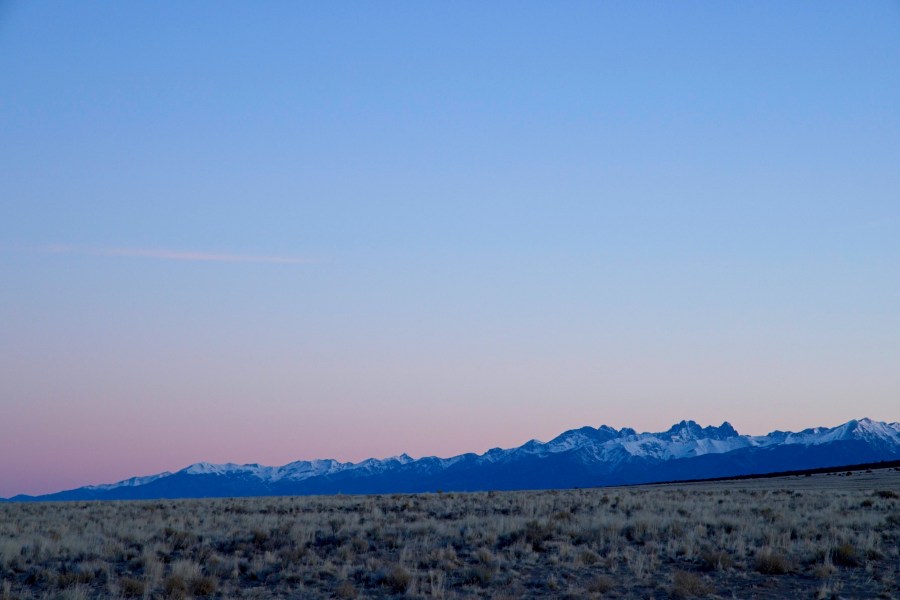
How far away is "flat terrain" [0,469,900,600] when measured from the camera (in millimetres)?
17734

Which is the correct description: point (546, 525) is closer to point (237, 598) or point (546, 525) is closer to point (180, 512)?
point (237, 598)

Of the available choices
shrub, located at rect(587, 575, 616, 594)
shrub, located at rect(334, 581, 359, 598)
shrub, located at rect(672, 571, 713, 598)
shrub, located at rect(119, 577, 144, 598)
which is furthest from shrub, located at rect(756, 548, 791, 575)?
shrub, located at rect(119, 577, 144, 598)

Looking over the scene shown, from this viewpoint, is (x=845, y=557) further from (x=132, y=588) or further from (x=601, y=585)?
(x=132, y=588)

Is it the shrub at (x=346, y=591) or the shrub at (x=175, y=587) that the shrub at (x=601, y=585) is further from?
the shrub at (x=175, y=587)

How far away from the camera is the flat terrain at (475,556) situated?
17.7m

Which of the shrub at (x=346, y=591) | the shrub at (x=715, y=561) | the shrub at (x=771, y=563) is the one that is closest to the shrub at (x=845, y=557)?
the shrub at (x=771, y=563)

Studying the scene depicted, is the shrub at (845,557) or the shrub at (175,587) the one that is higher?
the shrub at (175,587)

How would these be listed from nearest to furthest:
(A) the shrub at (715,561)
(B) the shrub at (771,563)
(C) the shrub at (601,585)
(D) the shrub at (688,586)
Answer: (D) the shrub at (688,586)
(C) the shrub at (601,585)
(B) the shrub at (771,563)
(A) the shrub at (715,561)

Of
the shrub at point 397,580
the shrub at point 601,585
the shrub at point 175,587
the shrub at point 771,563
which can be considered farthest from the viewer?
the shrub at point 771,563

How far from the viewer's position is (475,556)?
2069 cm

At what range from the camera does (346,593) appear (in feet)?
57.0

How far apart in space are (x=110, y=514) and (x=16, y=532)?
320 inches

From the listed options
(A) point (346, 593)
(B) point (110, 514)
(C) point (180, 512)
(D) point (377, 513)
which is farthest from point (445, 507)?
(A) point (346, 593)

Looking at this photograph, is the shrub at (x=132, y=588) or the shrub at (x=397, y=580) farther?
the shrub at (x=397, y=580)
